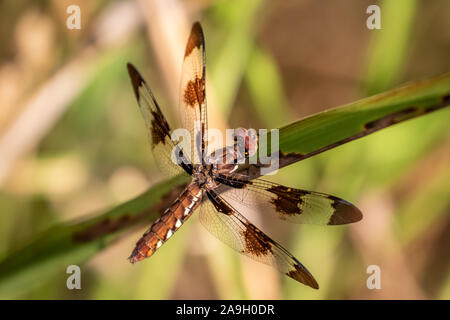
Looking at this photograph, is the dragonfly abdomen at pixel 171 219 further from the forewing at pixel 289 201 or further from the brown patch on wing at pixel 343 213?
the brown patch on wing at pixel 343 213

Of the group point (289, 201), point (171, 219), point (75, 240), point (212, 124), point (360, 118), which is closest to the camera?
point (360, 118)

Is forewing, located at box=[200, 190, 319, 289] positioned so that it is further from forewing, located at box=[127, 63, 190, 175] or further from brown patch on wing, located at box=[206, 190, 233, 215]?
forewing, located at box=[127, 63, 190, 175]

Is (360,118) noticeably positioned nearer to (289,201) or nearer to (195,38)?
(289,201)

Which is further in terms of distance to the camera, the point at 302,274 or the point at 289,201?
the point at 289,201

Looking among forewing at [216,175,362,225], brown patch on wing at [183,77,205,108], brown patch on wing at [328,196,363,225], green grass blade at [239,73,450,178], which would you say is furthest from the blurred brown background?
green grass blade at [239,73,450,178]

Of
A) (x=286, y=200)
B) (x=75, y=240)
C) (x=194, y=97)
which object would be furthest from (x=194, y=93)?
(x=75, y=240)

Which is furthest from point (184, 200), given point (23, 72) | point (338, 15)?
point (338, 15)
